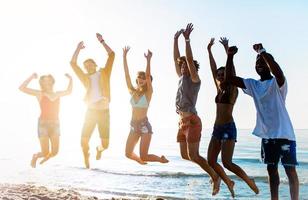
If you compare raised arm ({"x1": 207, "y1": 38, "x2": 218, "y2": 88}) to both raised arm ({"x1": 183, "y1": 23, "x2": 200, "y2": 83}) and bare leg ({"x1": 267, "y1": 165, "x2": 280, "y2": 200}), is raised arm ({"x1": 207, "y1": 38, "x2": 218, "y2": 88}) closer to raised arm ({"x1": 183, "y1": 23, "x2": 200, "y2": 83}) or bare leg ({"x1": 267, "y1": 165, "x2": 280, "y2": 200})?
raised arm ({"x1": 183, "y1": 23, "x2": 200, "y2": 83})

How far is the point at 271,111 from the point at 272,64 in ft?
2.81

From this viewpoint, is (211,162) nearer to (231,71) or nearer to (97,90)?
(231,71)

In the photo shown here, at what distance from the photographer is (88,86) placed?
33.3ft

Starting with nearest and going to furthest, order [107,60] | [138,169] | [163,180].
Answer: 1. [107,60]
2. [163,180]
3. [138,169]

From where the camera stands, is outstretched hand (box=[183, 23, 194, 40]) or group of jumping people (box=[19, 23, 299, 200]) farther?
outstretched hand (box=[183, 23, 194, 40])

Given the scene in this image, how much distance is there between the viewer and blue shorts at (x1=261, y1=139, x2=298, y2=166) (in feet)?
29.3

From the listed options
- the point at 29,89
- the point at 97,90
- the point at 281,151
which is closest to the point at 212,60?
the point at 97,90

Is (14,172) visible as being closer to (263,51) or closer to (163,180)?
(163,180)

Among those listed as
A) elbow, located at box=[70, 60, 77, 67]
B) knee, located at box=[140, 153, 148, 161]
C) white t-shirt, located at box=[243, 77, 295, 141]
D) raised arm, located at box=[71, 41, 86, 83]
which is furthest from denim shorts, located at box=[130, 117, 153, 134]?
white t-shirt, located at box=[243, 77, 295, 141]

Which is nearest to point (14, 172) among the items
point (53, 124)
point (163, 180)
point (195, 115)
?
point (163, 180)

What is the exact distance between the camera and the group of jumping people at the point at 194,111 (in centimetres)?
895

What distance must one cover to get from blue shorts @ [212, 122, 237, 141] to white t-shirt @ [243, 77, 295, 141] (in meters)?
0.99

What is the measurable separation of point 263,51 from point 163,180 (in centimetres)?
2584

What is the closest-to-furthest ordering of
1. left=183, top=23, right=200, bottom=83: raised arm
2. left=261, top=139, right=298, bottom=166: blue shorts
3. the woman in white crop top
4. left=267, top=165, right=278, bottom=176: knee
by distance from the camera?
left=261, top=139, right=298, bottom=166: blue shorts
left=267, top=165, right=278, bottom=176: knee
left=183, top=23, right=200, bottom=83: raised arm
the woman in white crop top
